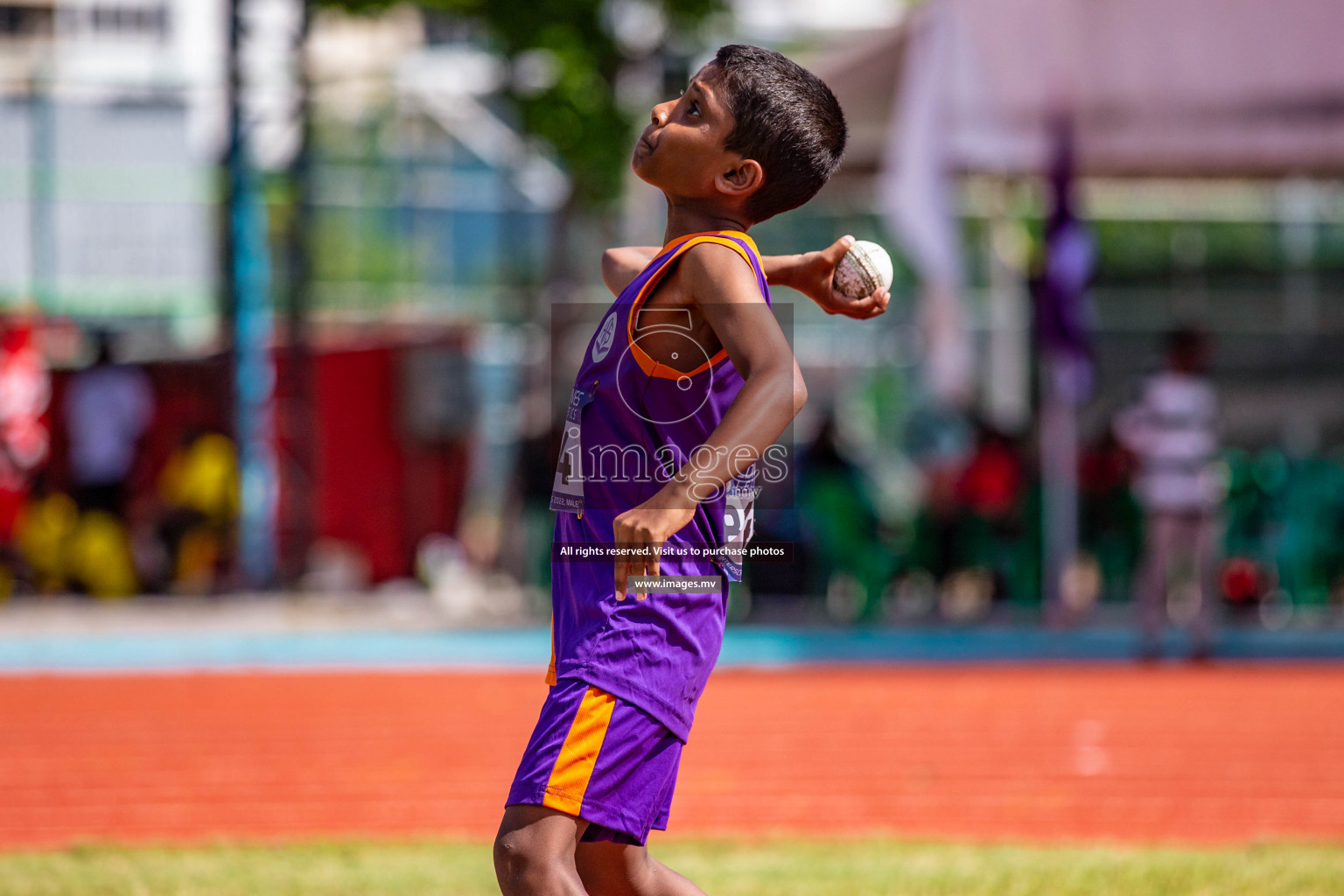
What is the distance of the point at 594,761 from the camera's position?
94.3 inches

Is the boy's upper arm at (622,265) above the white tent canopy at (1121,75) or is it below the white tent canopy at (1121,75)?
below

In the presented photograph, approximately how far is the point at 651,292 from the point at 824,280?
436 millimetres

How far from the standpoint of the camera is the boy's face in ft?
8.32

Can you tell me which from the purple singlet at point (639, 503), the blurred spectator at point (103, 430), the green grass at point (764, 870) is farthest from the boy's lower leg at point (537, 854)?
the blurred spectator at point (103, 430)

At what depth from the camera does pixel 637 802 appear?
246 cm

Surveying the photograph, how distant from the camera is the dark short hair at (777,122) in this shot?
253 cm

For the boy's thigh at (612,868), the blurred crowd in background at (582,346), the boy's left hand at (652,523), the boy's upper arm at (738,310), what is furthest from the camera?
the blurred crowd in background at (582,346)

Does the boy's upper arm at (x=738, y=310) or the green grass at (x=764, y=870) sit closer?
the boy's upper arm at (x=738, y=310)

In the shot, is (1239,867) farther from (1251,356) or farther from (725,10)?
(1251,356)

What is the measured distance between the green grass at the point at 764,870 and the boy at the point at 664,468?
1.86 metres

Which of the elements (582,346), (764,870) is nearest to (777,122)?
(764,870)

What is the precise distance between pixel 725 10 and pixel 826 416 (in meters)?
3.53

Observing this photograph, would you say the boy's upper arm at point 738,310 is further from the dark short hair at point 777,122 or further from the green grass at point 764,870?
the green grass at point 764,870

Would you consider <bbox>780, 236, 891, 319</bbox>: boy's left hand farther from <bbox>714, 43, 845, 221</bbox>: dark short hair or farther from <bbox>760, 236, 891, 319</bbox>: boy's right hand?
<bbox>714, 43, 845, 221</bbox>: dark short hair
